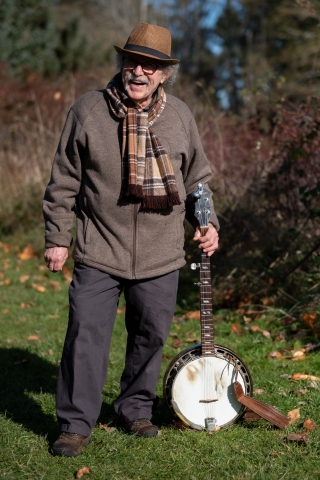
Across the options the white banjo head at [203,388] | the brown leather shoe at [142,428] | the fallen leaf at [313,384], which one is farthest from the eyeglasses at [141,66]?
the fallen leaf at [313,384]

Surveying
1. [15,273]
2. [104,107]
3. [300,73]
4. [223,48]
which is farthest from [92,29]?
[104,107]

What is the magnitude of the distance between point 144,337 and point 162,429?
58cm

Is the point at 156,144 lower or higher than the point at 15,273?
higher

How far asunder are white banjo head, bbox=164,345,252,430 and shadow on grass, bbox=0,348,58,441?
0.78 meters

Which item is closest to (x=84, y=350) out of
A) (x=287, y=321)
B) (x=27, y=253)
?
(x=287, y=321)

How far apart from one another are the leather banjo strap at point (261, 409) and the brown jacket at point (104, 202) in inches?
31.5

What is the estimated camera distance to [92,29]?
33844 millimetres

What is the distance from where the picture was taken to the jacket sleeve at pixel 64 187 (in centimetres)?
390

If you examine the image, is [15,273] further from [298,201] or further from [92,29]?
[92,29]

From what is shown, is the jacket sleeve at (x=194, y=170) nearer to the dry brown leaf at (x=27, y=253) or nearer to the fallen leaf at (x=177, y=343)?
the fallen leaf at (x=177, y=343)

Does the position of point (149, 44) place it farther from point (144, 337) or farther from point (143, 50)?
point (144, 337)

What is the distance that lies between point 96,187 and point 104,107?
44 cm

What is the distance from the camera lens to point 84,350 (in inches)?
155

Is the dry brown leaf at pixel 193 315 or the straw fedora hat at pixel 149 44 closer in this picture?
the straw fedora hat at pixel 149 44
